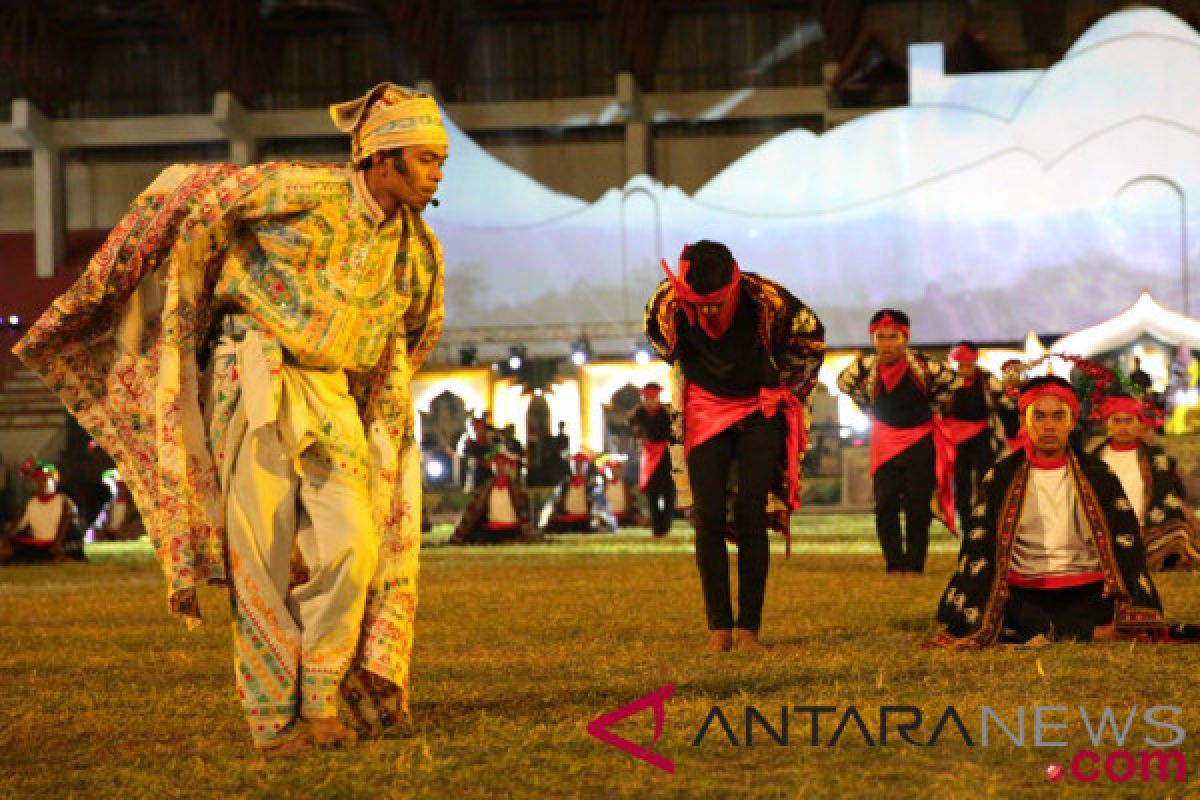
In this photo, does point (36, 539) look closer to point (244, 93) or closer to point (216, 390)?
point (216, 390)

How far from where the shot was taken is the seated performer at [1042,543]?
6.45 metres

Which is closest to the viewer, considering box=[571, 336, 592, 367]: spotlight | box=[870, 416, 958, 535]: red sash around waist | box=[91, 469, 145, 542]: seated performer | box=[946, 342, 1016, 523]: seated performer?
box=[870, 416, 958, 535]: red sash around waist

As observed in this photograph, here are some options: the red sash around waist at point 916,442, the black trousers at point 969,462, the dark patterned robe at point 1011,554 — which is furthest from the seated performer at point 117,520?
the dark patterned robe at point 1011,554

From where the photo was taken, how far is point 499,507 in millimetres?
18422

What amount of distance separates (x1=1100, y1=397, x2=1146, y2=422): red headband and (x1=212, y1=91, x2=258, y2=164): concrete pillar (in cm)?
2289

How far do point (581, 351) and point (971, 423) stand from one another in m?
14.4

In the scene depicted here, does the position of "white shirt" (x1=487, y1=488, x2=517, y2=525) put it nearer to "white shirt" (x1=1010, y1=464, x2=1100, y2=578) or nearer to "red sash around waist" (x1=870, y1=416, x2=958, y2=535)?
"red sash around waist" (x1=870, y1=416, x2=958, y2=535)

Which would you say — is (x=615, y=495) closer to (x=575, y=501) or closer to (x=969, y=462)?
(x=575, y=501)

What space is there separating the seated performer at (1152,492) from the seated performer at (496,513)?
8.51 meters

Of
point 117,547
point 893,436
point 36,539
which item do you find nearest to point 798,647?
point 893,436

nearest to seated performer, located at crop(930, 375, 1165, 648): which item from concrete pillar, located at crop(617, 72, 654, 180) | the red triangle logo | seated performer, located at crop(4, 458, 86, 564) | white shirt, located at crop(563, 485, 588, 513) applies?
the red triangle logo

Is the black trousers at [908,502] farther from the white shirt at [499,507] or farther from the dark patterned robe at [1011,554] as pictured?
the white shirt at [499,507]

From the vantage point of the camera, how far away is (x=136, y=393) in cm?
467

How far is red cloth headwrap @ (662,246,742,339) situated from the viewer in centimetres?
657
